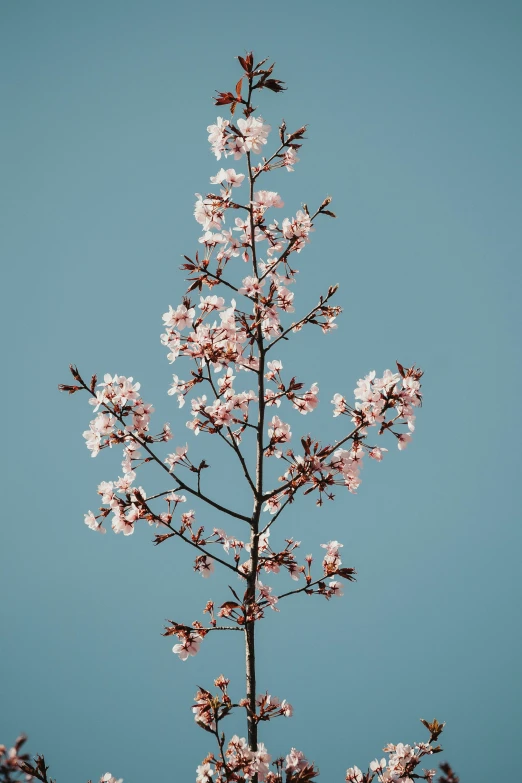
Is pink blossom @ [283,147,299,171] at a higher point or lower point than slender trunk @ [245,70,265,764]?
higher

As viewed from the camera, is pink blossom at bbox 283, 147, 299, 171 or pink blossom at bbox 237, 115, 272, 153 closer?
pink blossom at bbox 237, 115, 272, 153

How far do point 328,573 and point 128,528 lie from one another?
214cm

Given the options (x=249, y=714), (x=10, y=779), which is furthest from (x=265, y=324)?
(x=10, y=779)

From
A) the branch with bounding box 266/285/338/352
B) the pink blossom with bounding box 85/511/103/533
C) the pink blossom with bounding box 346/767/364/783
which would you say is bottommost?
the pink blossom with bounding box 346/767/364/783

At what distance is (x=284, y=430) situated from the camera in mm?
5977

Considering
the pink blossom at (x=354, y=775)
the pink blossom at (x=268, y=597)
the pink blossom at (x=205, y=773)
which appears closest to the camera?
the pink blossom at (x=205, y=773)

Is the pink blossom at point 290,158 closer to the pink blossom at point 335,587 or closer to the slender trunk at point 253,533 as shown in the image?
the slender trunk at point 253,533

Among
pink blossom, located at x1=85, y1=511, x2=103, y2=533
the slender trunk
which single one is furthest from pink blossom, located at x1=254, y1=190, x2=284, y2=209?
pink blossom, located at x1=85, y1=511, x2=103, y2=533

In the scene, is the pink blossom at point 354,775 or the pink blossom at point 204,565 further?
the pink blossom at point 354,775

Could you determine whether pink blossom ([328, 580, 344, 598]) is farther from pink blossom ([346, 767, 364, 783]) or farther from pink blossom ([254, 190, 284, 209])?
pink blossom ([254, 190, 284, 209])

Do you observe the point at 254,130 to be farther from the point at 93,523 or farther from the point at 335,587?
the point at 335,587

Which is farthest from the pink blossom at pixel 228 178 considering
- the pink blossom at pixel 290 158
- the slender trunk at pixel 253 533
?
the pink blossom at pixel 290 158

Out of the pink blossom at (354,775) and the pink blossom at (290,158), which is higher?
the pink blossom at (290,158)

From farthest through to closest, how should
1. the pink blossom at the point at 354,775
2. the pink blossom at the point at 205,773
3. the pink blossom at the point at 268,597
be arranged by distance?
the pink blossom at the point at 354,775 < the pink blossom at the point at 268,597 < the pink blossom at the point at 205,773
